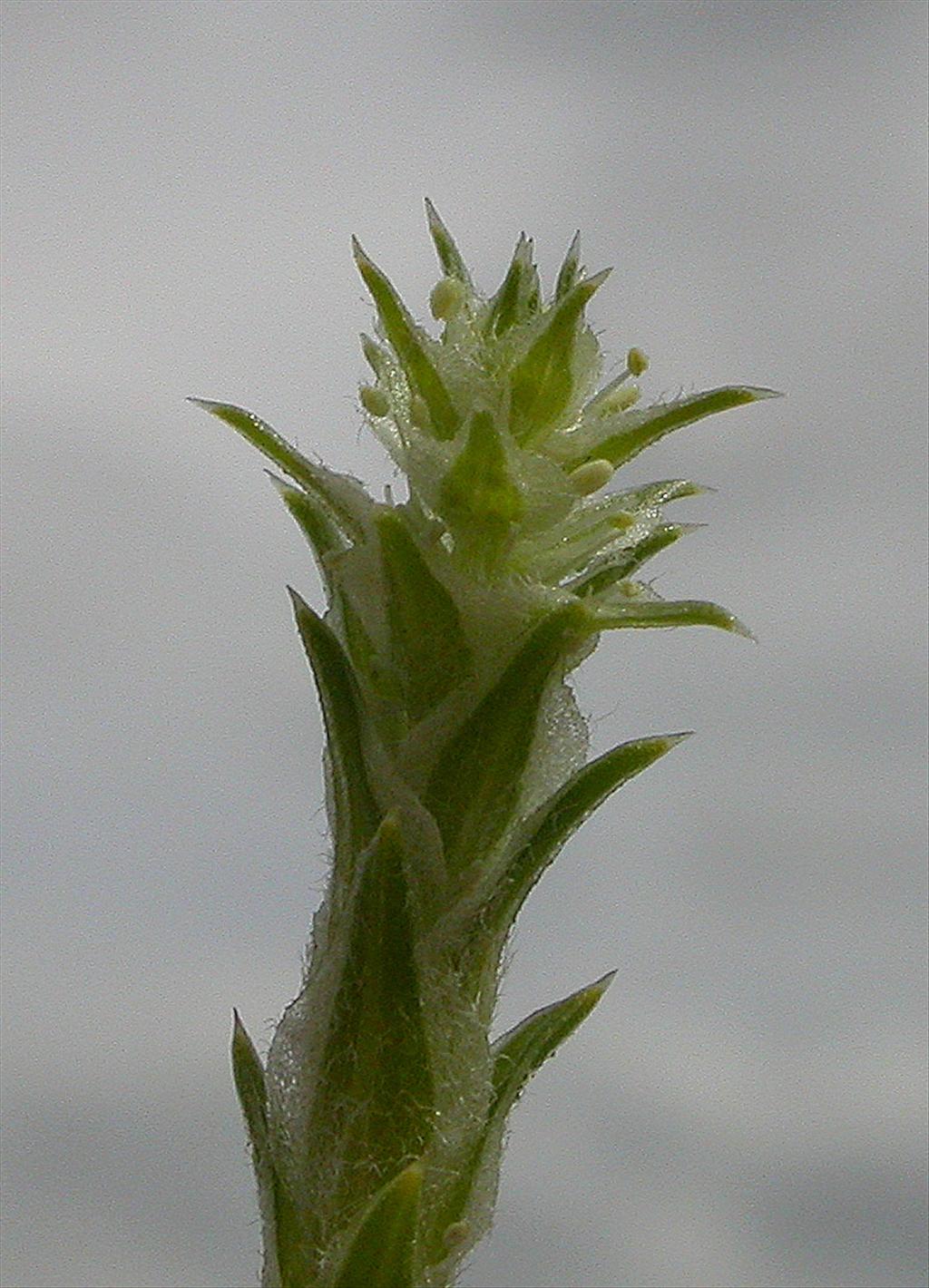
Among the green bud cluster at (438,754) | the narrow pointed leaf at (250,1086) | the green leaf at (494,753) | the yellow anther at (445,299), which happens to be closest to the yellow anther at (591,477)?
the green bud cluster at (438,754)

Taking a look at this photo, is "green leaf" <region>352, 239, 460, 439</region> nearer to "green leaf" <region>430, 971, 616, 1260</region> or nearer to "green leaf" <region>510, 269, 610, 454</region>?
"green leaf" <region>510, 269, 610, 454</region>

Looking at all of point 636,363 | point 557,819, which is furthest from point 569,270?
point 557,819

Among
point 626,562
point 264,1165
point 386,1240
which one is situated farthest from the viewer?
point 626,562

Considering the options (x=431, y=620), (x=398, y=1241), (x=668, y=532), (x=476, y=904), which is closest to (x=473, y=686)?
(x=431, y=620)

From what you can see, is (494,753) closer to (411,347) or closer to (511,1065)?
(511,1065)

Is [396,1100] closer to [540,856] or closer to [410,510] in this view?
[540,856]

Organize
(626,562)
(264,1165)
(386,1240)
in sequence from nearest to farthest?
(386,1240)
(264,1165)
(626,562)

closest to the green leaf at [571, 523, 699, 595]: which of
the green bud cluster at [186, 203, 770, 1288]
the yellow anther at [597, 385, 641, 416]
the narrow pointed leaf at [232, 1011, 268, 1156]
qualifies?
the green bud cluster at [186, 203, 770, 1288]
